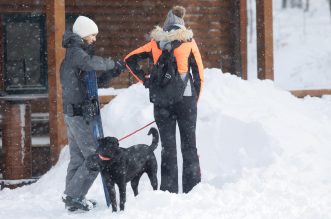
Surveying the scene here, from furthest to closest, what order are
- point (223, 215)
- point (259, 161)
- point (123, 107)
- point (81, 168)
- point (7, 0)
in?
point (7, 0) → point (123, 107) → point (259, 161) → point (81, 168) → point (223, 215)

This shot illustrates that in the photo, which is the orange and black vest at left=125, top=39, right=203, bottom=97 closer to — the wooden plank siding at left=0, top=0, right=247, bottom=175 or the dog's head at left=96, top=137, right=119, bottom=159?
the dog's head at left=96, top=137, right=119, bottom=159

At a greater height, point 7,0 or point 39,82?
point 7,0

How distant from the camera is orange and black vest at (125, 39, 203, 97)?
6301 millimetres

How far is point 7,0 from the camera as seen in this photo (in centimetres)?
1316

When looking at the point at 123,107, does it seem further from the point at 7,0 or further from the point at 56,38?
the point at 7,0

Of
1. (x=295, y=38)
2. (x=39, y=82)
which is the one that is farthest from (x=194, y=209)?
(x=295, y=38)

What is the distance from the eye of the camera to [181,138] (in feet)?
21.4

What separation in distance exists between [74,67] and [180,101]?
1109mm

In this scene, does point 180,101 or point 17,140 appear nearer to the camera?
point 180,101

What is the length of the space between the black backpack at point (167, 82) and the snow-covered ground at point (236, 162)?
95 cm

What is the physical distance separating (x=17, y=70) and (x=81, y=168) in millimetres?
8049

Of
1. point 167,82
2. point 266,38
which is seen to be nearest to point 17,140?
point 167,82

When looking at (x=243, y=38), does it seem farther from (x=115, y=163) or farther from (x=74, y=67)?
(x=115, y=163)

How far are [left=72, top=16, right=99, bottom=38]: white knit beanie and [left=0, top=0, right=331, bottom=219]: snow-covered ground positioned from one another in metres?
1.65
